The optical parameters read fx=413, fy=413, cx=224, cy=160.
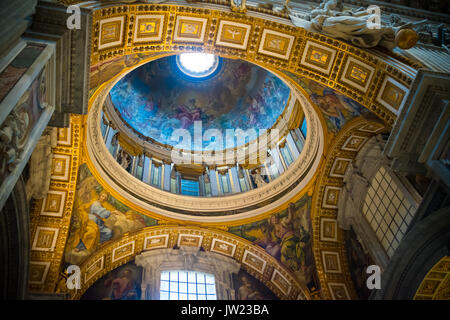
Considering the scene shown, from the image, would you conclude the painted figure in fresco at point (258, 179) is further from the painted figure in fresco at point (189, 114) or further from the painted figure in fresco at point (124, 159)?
the painted figure in fresco at point (124, 159)

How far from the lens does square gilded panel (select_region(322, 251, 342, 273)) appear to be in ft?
45.7

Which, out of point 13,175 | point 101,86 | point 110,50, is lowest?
point 13,175

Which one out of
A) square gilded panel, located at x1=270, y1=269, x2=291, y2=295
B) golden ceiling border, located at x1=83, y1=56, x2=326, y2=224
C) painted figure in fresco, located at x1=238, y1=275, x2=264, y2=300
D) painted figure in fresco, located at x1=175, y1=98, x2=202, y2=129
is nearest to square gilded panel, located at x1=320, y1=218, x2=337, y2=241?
golden ceiling border, located at x1=83, y1=56, x2=326, y2=224

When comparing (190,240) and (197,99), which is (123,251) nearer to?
(190,240)

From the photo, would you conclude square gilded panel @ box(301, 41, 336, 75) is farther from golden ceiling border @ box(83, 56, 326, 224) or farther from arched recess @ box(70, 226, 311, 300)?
arched recess @ box(70, 226, 311, 300)

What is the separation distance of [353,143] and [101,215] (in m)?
8.53

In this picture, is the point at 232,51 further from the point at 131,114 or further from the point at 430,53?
the point at 131,114

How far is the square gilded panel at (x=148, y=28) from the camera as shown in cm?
983

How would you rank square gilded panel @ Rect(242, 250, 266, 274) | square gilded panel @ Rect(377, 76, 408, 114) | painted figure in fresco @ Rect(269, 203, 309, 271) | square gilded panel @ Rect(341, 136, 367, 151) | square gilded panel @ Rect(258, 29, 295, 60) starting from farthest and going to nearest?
square gilded panel @ Rect(242, 250, 266, 274) → painted figure in fresco @ Rect(269, 203, 309, 271) → square gilded panel @ Rect(341, 136, 367, 151) → square gilded panel @ Rect(258, 29, 295, 60) → square gilded panel @ Rect(377, 76, 408, 114)

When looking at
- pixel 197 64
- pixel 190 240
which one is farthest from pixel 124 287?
pixel 197 64

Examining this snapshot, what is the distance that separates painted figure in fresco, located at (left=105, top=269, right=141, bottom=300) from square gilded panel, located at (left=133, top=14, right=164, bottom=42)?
782 cm

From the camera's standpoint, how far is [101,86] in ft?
38.5
